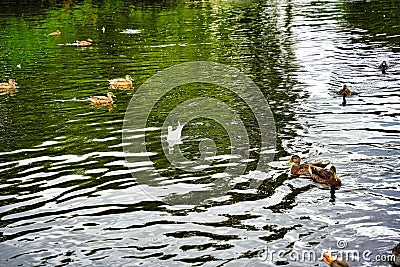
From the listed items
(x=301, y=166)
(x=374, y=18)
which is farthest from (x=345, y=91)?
(x=374, y=18)

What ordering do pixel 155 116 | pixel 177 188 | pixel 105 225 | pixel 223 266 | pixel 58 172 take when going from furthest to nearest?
pixel 155 116 < pixel 58 172 < pixel 177 188 < pixel 105 225 < pixel 223 266

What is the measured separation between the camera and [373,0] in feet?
211

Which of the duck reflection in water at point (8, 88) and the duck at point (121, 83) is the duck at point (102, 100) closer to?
the duck at point (121, 83)

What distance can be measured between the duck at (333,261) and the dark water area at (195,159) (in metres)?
Answer: 0.24

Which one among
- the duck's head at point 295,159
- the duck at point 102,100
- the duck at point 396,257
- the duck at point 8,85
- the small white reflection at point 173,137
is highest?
the duck at point 8,85

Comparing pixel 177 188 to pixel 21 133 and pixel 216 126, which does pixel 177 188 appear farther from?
pixel 21 133

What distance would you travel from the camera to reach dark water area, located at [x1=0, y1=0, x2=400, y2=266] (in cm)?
1267

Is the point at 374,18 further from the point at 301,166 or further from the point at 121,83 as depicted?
the point at 301,166

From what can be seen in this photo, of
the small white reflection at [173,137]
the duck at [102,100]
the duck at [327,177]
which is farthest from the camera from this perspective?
the duck at [102,100]

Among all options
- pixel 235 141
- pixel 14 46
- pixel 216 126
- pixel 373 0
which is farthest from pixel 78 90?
pixel 373 0

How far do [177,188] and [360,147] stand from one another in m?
6.57

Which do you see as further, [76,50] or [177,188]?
[76,50]

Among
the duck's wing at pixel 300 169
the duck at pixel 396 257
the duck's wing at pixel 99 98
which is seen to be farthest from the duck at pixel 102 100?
the duck at pixel 396 257

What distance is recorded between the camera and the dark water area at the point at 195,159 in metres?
12.7
